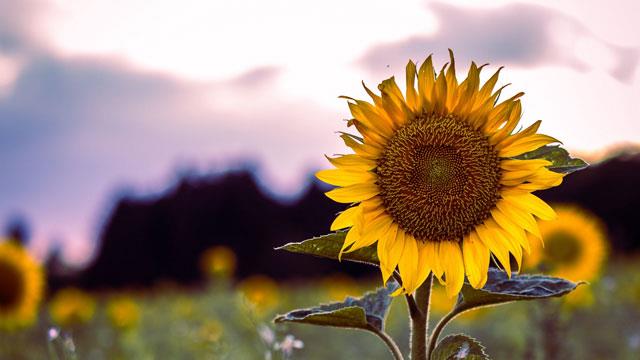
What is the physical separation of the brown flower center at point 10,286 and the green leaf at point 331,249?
4.09 meters

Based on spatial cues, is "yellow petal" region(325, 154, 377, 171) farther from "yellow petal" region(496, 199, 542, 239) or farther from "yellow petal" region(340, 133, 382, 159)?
"yellow petal" region(496, 199, 542, 239)

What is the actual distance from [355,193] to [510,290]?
333mm

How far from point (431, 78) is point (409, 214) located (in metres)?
0.26

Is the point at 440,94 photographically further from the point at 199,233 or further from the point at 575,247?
the point at 199,233

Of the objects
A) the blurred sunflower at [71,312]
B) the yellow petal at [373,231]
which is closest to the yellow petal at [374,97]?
the yellow petal at [373,231]

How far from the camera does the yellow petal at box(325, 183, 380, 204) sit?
4.42 ft

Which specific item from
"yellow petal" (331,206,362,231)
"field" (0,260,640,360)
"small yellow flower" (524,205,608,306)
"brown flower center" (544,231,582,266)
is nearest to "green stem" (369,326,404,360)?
"yellow petal" (331,206,362,231)

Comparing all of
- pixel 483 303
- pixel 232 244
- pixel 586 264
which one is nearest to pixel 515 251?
pixel 483 303

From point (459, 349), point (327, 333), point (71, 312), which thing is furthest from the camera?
point (327, 333)

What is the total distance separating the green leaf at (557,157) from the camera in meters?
1.36

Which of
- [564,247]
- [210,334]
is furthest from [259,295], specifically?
[564,247]

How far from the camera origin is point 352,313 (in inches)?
51.8

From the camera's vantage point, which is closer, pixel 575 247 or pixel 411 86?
pixel 411 86

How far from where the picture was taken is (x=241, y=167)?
544 inches
